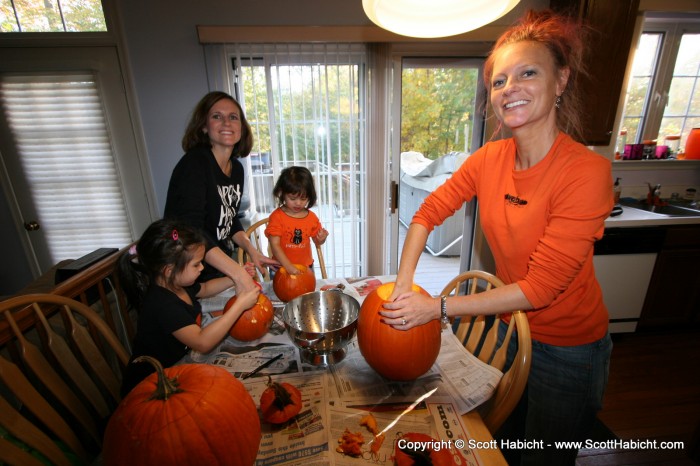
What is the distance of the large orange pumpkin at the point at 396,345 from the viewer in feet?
2.42

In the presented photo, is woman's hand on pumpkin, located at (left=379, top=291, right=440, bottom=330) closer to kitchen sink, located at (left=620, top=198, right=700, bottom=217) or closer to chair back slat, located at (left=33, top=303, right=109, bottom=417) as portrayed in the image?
chair back slat, located at (left=33, top=303, right=109, bottom=417)

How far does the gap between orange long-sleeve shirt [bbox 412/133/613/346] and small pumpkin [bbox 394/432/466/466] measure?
1.34 feet

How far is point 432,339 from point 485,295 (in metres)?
0.18

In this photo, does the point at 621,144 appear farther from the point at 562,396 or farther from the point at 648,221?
the point at 562,396

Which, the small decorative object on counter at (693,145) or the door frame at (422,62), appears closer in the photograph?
the door frame at (422,62)

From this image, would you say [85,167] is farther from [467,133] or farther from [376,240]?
[467,133]

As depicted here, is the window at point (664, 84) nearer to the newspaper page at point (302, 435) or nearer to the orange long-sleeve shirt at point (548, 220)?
the orange long-sleeve shirt at point (548, 220)

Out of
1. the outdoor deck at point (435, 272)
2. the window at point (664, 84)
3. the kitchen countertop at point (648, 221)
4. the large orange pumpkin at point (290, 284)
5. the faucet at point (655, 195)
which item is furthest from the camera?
the outdoor deck at point (435, 272)

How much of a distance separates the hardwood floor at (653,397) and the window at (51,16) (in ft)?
11.9

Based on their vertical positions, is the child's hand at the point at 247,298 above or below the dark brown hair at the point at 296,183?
below

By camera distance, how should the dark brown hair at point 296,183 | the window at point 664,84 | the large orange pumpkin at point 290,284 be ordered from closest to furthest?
the large orange pumpkin at point 290,284
the dark brown hair at point 296,183
the window at point 664,84

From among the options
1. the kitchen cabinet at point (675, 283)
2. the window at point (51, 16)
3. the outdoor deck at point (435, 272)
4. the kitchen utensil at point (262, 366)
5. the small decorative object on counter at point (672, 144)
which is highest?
the window at point (51, 16)

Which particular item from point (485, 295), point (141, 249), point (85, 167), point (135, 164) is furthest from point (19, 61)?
point (485, 295)

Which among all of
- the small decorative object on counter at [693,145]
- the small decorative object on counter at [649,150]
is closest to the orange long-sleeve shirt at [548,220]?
the small decorative object on counter at [649,150]
